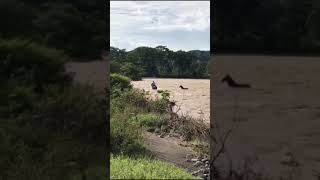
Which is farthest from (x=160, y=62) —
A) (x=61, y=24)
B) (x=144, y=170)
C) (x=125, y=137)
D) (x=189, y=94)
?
(x=144, y=170)

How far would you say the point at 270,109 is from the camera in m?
4.16

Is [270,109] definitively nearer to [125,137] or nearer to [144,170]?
[144,170]

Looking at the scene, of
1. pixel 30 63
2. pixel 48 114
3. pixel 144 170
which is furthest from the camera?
pixel 30 63

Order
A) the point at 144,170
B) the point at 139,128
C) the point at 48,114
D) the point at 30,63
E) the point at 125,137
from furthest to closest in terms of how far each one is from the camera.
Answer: the point at 139,128 < the point at 125,137 < the point at 30,63 < the point at 48,114 < the point at 144,170

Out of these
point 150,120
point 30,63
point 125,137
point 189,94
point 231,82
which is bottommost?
point 125,137

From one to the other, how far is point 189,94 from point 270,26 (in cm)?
94

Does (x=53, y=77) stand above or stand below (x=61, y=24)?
below

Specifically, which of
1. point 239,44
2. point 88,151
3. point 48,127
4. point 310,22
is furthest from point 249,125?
point 48,127

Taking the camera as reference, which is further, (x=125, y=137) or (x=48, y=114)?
(x=125, y=137)

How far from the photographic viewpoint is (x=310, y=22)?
14.2 feet

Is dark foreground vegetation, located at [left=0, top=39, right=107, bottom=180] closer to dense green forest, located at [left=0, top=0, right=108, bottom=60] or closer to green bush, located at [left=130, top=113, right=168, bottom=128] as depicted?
dense green forest, located at [left=0, top=0, right=108, bottom=60]

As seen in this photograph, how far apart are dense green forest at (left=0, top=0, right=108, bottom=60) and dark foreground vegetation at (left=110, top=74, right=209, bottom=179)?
75cm

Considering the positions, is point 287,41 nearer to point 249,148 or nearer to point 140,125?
point 249,148

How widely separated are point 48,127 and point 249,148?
5.36 ft
